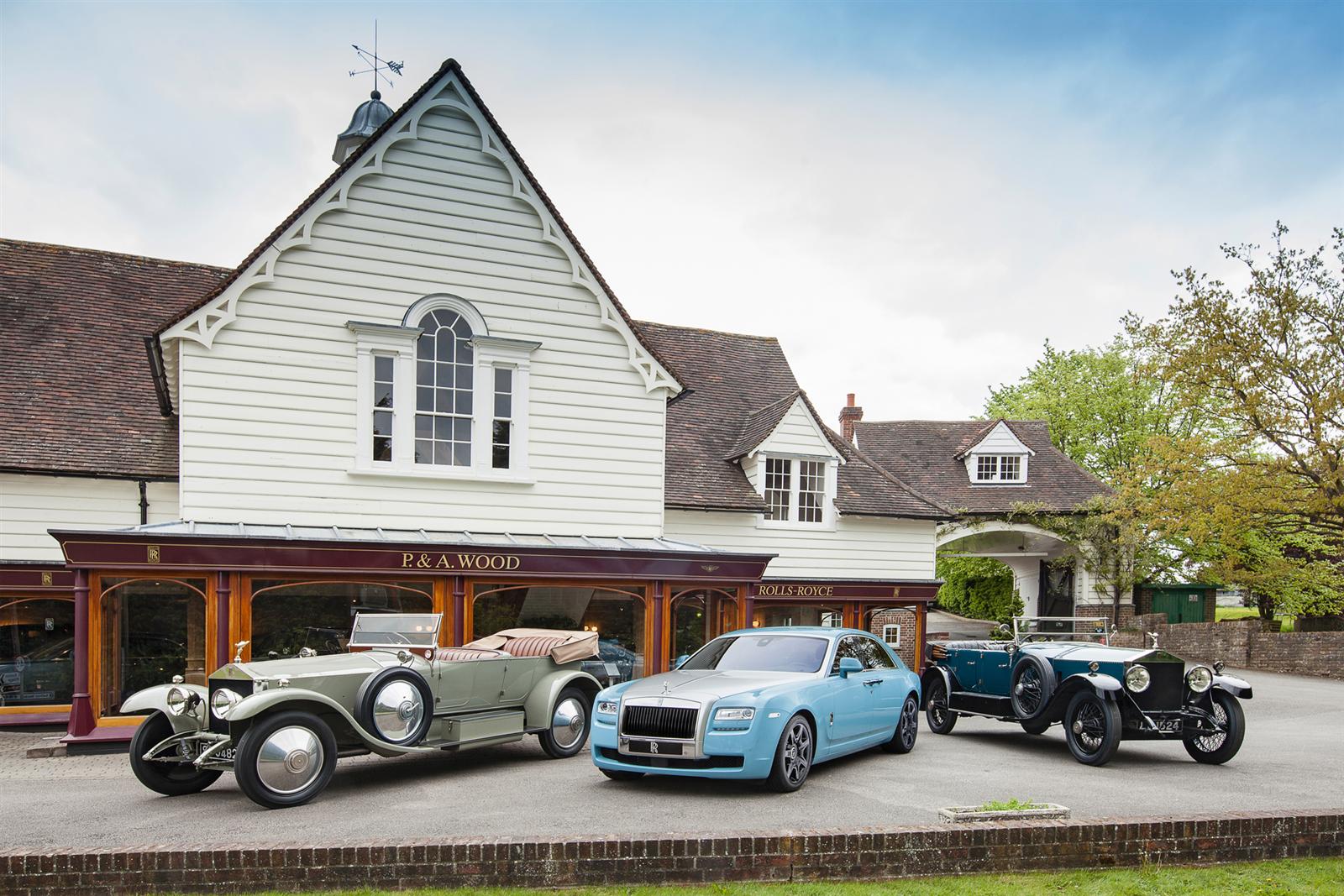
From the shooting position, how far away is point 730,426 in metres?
24.1

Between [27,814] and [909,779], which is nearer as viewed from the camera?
[27,814]

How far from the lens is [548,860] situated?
23.5ft

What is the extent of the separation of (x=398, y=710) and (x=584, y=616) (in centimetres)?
607

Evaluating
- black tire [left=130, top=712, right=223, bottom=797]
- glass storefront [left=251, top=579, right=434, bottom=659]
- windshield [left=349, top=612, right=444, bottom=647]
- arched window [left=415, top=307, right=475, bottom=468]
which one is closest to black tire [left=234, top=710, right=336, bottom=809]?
black tire [left=130, top=712, right=223, bottom=797]

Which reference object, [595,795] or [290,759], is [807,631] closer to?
[595,795]

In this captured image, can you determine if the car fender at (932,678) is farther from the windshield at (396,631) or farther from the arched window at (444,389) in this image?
the arched window at (444,389)

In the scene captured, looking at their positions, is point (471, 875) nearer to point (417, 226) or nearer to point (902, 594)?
point (417, 226)

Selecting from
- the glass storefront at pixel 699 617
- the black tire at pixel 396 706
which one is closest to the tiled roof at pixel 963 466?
the glass storefront at pixel 699 617

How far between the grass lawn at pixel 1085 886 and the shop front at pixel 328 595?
7478mm

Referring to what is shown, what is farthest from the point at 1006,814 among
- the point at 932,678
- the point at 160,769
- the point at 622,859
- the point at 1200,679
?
the point at 160,769

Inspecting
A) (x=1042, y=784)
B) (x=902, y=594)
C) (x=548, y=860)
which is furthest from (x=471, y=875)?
→ (x=902, y=594)

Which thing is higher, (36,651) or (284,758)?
(284,758)

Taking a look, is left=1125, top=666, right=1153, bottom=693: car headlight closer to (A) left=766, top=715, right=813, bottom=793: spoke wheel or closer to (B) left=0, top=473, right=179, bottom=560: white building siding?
(A) left=766, top=715, right=813, bottom=793: spoke wheel

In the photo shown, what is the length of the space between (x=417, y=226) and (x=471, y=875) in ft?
39.8
